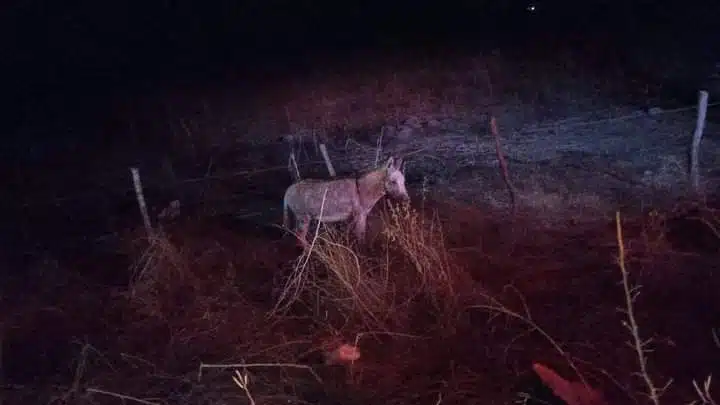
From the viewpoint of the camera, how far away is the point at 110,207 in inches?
488

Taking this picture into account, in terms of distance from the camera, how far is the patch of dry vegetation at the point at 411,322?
20.9ft

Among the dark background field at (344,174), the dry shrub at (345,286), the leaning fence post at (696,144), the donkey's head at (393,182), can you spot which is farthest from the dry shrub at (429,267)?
the leaning fence post at (696,144)

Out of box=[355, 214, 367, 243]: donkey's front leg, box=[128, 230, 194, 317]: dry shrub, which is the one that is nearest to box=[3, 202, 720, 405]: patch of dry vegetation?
box=[128, 230, 194, 317]: dry shrub

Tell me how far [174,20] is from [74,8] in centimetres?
321

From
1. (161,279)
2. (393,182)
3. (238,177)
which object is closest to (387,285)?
(393,182)

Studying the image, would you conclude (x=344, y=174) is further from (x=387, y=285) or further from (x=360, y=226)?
(x=387, y=285)

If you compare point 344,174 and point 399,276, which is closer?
point 399,276

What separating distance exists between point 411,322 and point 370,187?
228 centimetres

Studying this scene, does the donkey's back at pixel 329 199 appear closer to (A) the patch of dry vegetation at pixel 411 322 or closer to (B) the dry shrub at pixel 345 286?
(A) the patch of dry vegetation at pixel 411 322

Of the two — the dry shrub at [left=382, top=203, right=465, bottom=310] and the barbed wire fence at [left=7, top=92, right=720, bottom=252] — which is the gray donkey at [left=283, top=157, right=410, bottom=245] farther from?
the barbed wire fence at [left=7, top=92, right=720, bottom=252]

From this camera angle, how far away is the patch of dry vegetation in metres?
6.38

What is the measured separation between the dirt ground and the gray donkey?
0.37 m

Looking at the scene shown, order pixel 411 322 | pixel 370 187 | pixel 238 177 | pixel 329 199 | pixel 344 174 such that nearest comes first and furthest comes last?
pixel 411 322, pixel 329 199, pixel 370 187, pixel 344 174, pixel 238 177

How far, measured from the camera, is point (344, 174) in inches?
414
